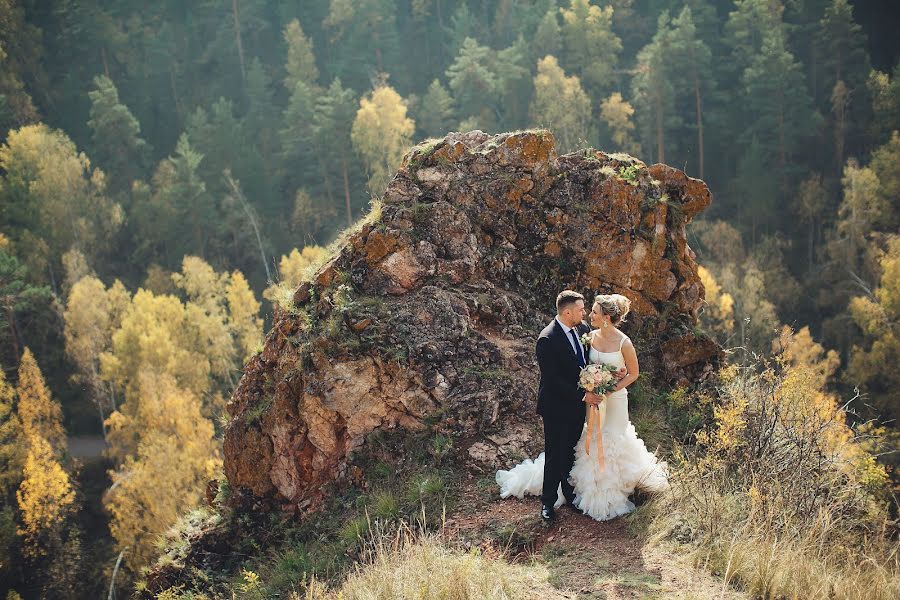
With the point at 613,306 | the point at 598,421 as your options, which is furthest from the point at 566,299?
the point at 598,421

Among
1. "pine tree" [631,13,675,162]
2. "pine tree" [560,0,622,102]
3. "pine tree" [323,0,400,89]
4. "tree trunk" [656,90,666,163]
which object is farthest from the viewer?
"pine tree" [323,0,400,89]

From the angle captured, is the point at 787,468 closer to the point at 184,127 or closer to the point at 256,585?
the point at 256,585

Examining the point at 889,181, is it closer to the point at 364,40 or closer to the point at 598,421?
the point at 598,421

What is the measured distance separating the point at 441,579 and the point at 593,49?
168ft

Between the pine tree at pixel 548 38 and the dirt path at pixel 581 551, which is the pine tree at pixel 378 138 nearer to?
the pine tree at pixel 548 38

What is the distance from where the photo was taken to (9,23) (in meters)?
51.1

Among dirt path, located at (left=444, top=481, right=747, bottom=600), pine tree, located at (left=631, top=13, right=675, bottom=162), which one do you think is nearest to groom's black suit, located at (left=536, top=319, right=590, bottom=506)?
dirt path, located at (left=444, top=481, right=747, bottom=600)

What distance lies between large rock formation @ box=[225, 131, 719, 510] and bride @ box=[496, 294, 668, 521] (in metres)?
1.44

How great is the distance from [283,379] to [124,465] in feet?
82.4

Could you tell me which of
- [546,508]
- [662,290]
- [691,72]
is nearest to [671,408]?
[662,290]

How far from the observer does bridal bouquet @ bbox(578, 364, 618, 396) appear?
6484 millimetres

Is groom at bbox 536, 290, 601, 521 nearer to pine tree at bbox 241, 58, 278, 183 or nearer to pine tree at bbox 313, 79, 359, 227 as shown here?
pine tree at bbox 313, 79, 359, 227

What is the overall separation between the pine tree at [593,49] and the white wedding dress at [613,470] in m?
46.8

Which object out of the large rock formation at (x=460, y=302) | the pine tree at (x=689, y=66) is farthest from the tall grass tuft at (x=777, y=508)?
the pine tree at (x=689, y=66)
